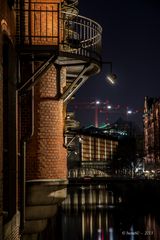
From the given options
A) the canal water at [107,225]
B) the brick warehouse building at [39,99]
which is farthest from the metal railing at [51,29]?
the canal water at [107,225]

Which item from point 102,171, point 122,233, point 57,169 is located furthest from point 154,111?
point 57,169

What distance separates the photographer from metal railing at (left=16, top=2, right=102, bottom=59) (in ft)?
47.2

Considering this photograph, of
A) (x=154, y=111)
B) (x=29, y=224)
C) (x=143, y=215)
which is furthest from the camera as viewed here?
(x=154, y=111)

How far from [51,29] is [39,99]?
1623 millimetres

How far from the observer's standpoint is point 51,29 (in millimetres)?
15055

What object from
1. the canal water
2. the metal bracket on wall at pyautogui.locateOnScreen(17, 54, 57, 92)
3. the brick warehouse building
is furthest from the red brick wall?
the canal water

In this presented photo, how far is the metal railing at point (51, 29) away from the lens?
14.4 metres

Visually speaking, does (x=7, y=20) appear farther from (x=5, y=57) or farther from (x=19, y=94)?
(x=19, y=94)

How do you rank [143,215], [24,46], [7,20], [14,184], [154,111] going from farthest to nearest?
[154,111], [143,215], [24,46], [14,184], [7,20]

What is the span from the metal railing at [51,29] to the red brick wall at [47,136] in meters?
0.85

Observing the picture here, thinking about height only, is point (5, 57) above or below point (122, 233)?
above

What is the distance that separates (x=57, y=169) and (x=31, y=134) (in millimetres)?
1282

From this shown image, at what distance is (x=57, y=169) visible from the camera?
50.1 ft

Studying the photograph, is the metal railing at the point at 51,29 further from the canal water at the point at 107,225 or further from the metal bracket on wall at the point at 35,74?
the canal water at the point at 107,225
